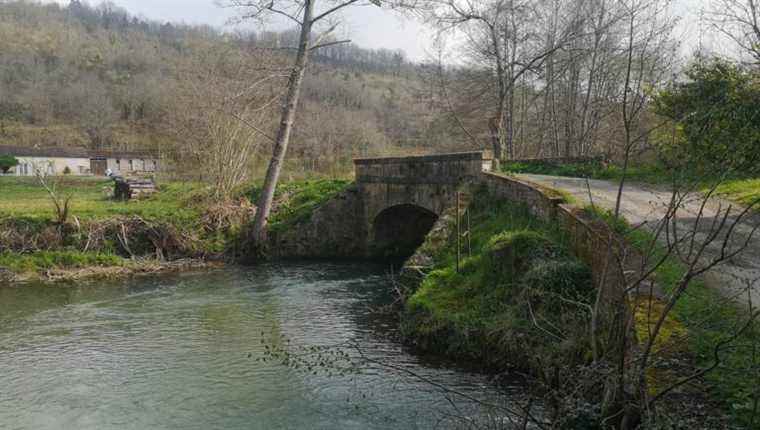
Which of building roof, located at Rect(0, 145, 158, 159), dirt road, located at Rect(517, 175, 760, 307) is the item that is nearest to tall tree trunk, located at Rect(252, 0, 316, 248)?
dirt road, located at Rect(517, 175, 760, 307)

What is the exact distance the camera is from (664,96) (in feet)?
47.9

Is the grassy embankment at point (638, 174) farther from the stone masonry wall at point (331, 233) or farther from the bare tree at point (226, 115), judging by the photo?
the bare tree at point (226, 115)

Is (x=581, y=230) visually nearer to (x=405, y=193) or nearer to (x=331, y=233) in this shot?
(x=405, y=193)

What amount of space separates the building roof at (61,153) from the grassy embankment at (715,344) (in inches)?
1985

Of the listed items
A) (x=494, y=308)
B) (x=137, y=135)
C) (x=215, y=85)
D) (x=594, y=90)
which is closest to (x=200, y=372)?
(x=494, y=308)

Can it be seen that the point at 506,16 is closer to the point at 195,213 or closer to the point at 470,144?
the point at 470,144

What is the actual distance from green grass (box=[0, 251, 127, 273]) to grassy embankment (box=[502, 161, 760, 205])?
39.8 ft

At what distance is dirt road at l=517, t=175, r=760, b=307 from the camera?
19.9 feet

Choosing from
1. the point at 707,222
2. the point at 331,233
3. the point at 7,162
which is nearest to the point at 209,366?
the point at 707,222

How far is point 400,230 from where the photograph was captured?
64.7 feet

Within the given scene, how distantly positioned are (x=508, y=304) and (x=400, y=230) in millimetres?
11217

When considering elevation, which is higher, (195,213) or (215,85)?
(215,85)

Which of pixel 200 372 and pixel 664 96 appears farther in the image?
pixel 664 96

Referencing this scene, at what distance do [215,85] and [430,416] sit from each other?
17161 millimetres
